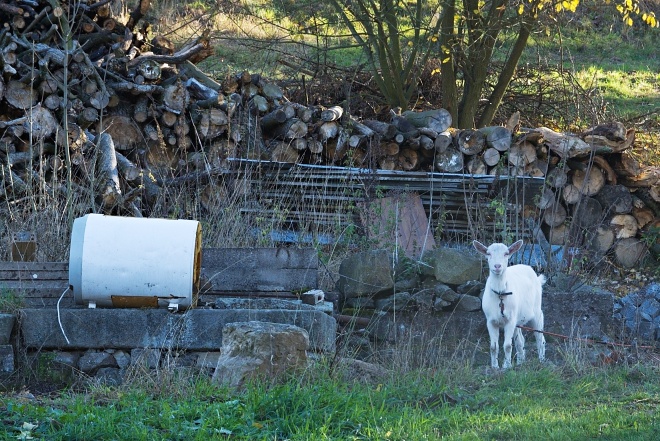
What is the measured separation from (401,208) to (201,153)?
283cm

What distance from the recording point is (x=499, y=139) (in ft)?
42.3

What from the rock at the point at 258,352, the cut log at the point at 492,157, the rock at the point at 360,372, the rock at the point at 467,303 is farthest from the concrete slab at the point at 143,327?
the cut log at the point at 492,157

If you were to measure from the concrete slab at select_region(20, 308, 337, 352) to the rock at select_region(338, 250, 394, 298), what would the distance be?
1999 millimetres

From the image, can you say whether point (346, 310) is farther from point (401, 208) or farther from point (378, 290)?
point (401, 208)

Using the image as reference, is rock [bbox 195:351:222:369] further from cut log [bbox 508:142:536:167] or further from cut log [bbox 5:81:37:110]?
cut log [bbox 508:142:536:167]

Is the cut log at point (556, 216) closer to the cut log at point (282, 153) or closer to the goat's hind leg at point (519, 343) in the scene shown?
the cut log at point (282, 153)

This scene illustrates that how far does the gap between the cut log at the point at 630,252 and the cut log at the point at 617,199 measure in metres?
0.50

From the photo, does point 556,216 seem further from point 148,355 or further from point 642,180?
point 148,355

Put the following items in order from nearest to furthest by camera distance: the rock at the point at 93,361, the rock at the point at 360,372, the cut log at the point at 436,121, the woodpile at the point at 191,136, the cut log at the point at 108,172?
the rock at the point at 360,372 < the rock at the point at 93,361 < the cut log at the point at 108,172 < the woodpile at the point at 191,136 < the cut log at the point at 436,121

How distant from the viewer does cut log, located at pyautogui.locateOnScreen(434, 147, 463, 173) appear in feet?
42.3

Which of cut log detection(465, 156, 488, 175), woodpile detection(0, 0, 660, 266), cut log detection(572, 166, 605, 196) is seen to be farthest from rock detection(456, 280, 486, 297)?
cut log detection(572, 166, 605, 196)

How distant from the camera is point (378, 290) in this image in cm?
962

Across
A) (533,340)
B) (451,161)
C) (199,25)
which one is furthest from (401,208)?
(199,25)

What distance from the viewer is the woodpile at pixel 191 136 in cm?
1138
